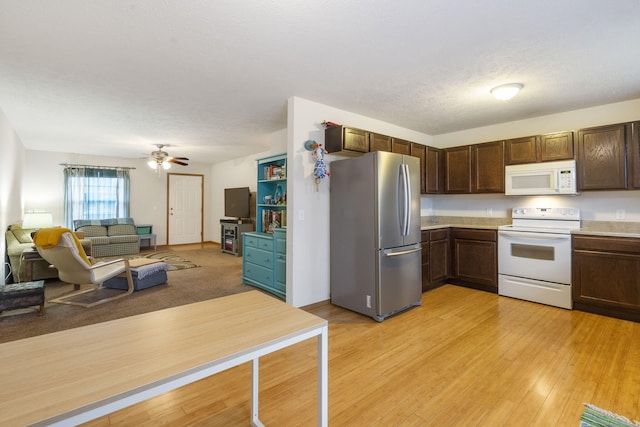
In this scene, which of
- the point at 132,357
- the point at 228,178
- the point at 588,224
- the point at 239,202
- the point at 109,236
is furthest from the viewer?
the point at 228,178

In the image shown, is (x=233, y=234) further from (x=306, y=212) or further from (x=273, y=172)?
(x=306, y=212)

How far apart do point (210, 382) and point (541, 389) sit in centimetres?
234

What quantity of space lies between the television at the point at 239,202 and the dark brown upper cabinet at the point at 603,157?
628cm

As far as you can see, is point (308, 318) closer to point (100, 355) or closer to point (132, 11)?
point (100, 355)

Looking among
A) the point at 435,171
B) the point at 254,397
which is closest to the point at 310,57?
the point at 254,397

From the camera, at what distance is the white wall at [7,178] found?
403 cm

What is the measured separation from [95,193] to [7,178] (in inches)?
129

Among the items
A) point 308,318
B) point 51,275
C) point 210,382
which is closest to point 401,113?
point 308,318

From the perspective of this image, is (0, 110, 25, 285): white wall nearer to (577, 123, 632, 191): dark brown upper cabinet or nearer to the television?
the television

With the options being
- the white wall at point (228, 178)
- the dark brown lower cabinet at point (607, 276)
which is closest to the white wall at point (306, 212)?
the dark brown lower cabinet at point (607, 276)

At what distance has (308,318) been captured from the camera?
134 cm

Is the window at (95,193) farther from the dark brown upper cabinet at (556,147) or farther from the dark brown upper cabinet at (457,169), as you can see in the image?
the dark brown upper cabinet at (556,147)

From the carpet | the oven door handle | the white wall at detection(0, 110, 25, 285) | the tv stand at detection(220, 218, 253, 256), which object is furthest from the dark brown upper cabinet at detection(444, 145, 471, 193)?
the white wall at detection(0, 110, 25, 285)

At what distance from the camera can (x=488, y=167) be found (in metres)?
4.36
